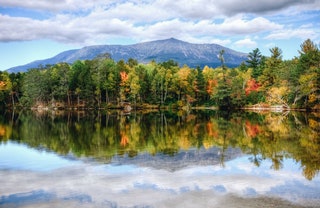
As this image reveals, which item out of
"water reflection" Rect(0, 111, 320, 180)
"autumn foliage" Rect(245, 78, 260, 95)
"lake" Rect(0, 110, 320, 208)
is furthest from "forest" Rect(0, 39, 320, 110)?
"lake" Rect(0, 110, 320, 208)

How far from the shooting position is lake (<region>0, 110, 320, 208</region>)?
15.3 meters

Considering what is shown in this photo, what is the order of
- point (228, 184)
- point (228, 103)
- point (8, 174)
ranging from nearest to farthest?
point (228, 184), point (8, 174), point (228, 103)

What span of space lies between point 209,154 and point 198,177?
290 inches

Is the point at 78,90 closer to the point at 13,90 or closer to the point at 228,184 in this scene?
the point at 13,90

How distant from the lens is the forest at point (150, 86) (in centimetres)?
9462

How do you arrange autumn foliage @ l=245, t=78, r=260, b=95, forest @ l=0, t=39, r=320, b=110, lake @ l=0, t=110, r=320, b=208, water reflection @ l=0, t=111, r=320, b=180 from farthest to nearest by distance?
autumn foliage @ l=245, t=78, r=260, b=95
forest @ l=0, t=39, r=320, b=110
water reflection @ l=0, t=111, r=320, b=180
lake @ l=0, t=110, r=320, b=208

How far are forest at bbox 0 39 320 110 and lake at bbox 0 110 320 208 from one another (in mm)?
60260

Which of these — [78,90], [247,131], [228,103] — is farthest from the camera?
[78,90]

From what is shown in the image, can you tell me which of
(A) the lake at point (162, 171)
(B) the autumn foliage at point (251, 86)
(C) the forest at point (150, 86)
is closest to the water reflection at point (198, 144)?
(A) the lake at point (162, 171)

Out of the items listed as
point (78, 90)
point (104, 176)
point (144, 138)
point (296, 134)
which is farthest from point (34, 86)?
point (104, 176)

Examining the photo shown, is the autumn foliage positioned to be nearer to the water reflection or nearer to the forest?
the forest

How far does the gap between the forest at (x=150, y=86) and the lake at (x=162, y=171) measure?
198ft

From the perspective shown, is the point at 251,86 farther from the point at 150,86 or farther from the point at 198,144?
the point at 198,144

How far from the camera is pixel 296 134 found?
1451 inches
